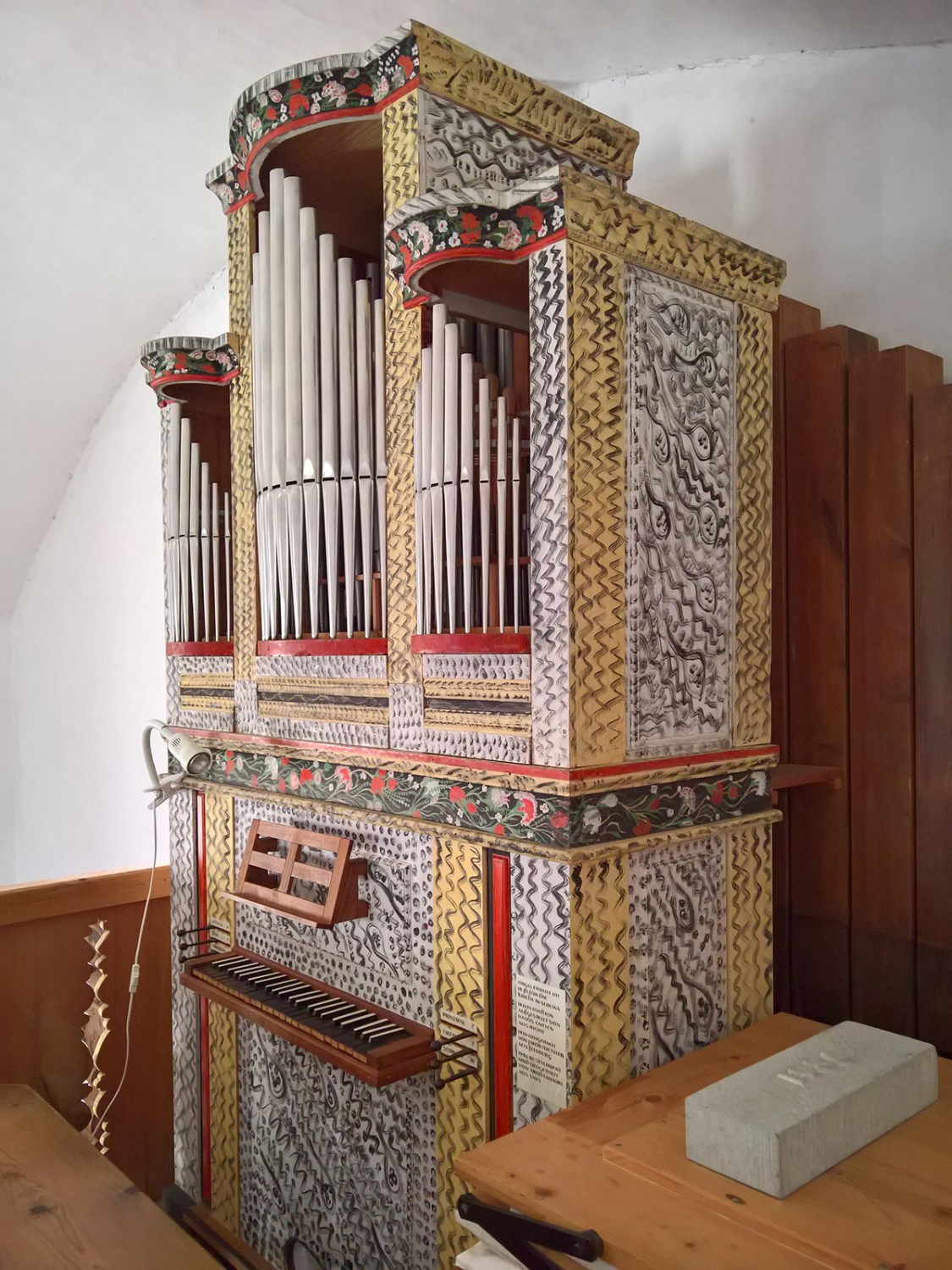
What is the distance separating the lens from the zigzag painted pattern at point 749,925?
261cm

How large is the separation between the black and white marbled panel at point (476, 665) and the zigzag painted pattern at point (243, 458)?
906mm

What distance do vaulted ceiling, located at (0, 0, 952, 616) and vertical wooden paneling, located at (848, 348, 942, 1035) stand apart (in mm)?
1105

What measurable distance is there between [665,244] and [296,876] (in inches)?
75.1

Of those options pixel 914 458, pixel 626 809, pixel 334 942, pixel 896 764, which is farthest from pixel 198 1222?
pixel 914 458

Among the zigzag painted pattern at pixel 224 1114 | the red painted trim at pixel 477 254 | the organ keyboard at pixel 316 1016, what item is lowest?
the zigzag painted pattern at pixel 224 1114

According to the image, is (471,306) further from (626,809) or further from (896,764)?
(896,764)

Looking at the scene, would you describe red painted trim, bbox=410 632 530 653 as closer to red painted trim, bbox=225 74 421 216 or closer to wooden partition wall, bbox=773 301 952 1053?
wooden partition wall, bbox=773 301 952 1053

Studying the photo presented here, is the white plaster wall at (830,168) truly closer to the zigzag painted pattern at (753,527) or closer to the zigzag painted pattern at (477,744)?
the zigzag painted pattern at (753,527)

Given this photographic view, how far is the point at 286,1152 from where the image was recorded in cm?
313

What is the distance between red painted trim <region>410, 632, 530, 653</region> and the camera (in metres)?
2.33

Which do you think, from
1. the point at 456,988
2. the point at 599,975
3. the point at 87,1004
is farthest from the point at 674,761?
the point at 87,1004

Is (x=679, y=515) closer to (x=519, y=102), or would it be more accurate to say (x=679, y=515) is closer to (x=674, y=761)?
(x=674, y=761)

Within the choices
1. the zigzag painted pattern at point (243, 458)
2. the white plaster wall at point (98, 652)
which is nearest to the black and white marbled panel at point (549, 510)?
the zigzag painted pattern at point (243, 458)

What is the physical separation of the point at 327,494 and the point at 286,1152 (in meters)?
1.96
